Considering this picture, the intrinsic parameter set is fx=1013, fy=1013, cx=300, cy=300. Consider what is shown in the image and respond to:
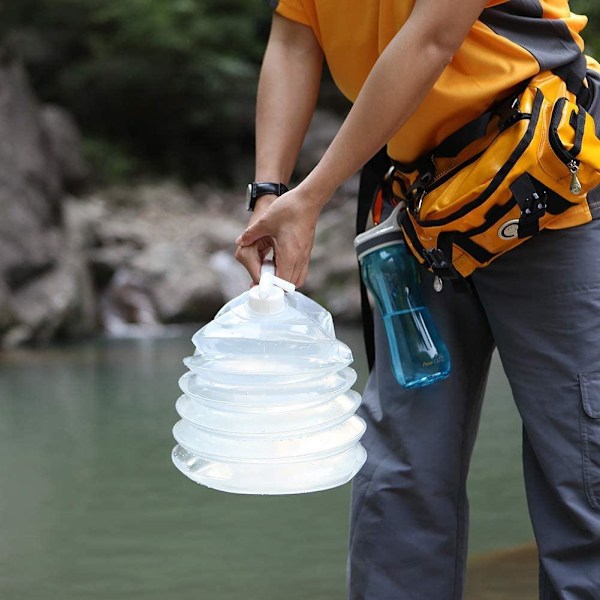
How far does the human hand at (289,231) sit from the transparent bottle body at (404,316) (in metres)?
0.24

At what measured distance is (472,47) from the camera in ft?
4.49

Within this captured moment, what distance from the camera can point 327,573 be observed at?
2369mm

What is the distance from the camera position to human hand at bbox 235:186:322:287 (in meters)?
1.36

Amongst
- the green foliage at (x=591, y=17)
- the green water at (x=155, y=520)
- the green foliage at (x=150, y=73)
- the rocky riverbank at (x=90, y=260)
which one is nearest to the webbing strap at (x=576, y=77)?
the green water at (x=155, y=520)

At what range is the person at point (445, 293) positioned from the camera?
1353 mm

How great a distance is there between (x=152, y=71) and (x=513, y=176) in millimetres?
15693

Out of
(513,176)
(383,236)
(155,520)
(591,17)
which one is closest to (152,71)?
(591,17)

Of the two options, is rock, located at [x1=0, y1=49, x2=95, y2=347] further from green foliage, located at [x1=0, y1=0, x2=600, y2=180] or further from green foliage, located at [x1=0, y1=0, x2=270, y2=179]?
green foliage, located at [x1=0, y1=0, x2=270, y2=179]

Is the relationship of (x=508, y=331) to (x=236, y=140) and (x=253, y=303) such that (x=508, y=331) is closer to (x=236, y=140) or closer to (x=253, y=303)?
(x=253, y=303)

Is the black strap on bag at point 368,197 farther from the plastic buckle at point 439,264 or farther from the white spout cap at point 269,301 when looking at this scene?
the white spout cap at point 269,301

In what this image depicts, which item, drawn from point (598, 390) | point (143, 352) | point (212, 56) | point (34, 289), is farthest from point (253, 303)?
point (212, 56)

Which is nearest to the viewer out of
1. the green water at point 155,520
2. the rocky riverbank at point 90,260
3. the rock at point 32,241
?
the green water at point 155,520

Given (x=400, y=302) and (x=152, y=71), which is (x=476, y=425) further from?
(x=152, y=71)

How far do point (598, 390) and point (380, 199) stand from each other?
52 centimetres
